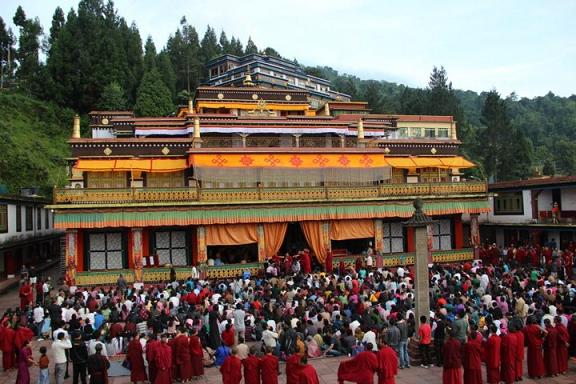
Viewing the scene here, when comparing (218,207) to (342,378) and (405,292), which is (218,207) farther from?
(342,378)

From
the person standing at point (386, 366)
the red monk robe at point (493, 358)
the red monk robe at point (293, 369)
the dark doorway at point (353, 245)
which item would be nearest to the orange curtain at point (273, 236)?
the dark doorway at point (353, 245)

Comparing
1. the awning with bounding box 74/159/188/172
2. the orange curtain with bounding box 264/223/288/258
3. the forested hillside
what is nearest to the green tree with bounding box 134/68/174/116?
the forested hillside

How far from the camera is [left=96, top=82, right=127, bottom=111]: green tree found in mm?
57094

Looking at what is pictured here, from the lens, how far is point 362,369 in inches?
424

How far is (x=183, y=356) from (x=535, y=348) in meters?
8.56

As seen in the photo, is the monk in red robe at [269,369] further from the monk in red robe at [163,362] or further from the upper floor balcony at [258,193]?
the upper floor balcony at [258,193]

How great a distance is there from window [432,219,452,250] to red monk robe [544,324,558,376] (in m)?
18.6

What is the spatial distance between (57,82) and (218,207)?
44.2 m

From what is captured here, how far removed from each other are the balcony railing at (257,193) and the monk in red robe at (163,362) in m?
14.3

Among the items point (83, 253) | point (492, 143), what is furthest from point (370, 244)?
point (492, 143)

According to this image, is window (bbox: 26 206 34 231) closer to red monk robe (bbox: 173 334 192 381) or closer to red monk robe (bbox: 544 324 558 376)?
red monk robe (bbox: 173 334 192 381)

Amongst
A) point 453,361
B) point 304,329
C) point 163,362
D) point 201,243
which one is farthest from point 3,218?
point 453,361

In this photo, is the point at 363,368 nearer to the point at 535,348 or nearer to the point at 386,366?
the point at 386,366

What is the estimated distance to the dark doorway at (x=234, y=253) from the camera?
28.8 m
